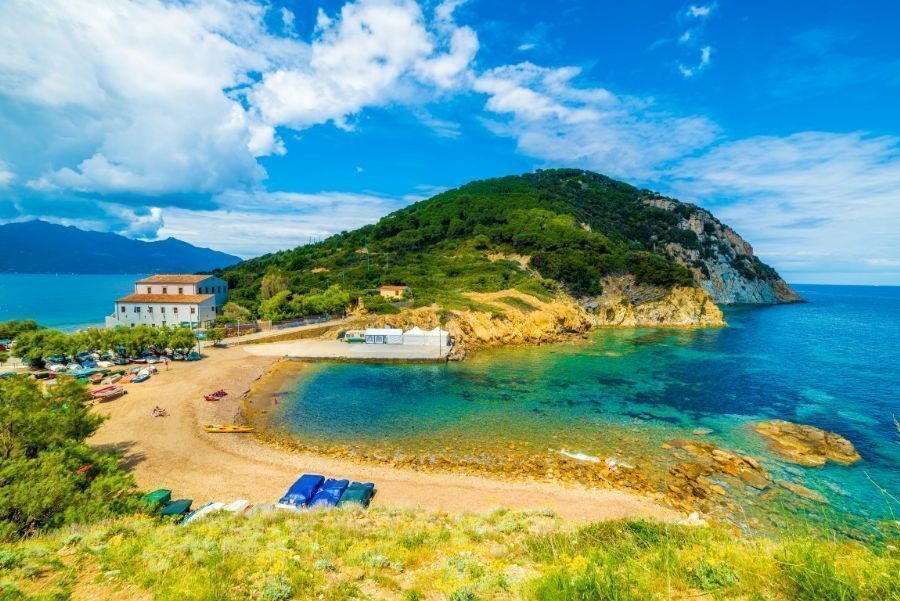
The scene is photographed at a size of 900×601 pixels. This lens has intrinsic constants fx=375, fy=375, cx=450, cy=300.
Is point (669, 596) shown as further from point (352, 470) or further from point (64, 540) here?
point (352, 470)

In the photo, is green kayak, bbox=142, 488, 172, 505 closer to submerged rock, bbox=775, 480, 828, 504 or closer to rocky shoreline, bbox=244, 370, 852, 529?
rocky shoreline, bbox=244, 370, 852, 529

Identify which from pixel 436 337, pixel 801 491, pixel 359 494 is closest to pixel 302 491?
pixel 359 494

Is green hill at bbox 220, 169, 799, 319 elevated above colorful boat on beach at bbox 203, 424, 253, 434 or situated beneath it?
elevated above

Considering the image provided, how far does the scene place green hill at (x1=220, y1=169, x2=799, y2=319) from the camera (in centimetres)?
6519

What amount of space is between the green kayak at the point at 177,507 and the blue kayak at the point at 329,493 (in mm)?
4224

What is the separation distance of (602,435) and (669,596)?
18.6 m

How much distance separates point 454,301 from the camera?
176ft

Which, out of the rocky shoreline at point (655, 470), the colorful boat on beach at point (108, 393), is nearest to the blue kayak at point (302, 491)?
the rocky shoreline at point (655, 470)

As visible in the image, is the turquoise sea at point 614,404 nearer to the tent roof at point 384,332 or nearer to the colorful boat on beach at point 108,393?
the tent roof at point 384,332

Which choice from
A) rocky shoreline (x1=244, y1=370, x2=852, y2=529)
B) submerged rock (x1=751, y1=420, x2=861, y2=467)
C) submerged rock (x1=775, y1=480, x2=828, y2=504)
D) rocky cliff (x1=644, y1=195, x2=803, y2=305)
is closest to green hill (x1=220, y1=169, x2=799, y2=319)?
rocky cliff (x1=644, y1=195, x2=803, y2=305)

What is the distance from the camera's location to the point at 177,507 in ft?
43.3

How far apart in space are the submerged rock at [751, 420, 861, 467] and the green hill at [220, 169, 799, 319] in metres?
35.4

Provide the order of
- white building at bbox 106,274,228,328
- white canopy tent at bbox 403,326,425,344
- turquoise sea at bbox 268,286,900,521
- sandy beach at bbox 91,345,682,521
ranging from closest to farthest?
1. sandy beach at bbox 91,345,682,521
2. turquoise sea at bbox 268,286,900,521
3. white canopy tent at bbox 403,326,425,344
4. white building at bbox 106,274,228,328

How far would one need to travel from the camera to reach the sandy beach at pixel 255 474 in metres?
14.9
